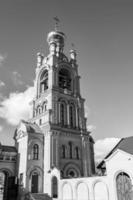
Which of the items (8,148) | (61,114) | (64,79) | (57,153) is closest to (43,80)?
(64,79)

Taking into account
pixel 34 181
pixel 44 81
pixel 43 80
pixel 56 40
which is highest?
pixel 56 40

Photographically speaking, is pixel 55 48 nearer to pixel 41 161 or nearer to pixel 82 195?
pixel 41 161

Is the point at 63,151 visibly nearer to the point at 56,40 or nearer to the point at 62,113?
the point at 62,113

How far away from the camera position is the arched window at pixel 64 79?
3966 centimetres

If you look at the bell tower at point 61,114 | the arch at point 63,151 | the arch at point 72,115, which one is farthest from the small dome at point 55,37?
the arch at point 63,151

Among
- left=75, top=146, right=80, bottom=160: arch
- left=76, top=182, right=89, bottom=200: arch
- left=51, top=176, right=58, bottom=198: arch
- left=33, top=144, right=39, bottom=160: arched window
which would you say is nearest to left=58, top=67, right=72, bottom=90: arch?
left=75, top=146, right=80, bottom=160: arch

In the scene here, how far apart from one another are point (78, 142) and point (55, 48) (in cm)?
1995

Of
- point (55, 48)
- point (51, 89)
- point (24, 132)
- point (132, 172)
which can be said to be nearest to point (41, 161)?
point (24, 132)

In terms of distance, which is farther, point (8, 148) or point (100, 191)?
point (8, 148)

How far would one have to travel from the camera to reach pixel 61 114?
116ft

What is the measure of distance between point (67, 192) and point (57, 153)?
693 centimetres

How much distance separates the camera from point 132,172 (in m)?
19.4

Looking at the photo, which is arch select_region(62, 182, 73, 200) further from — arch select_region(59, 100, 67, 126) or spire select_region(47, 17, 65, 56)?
spire select_region(47, 17, 65, 56)

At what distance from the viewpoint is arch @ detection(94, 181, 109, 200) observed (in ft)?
69.5
